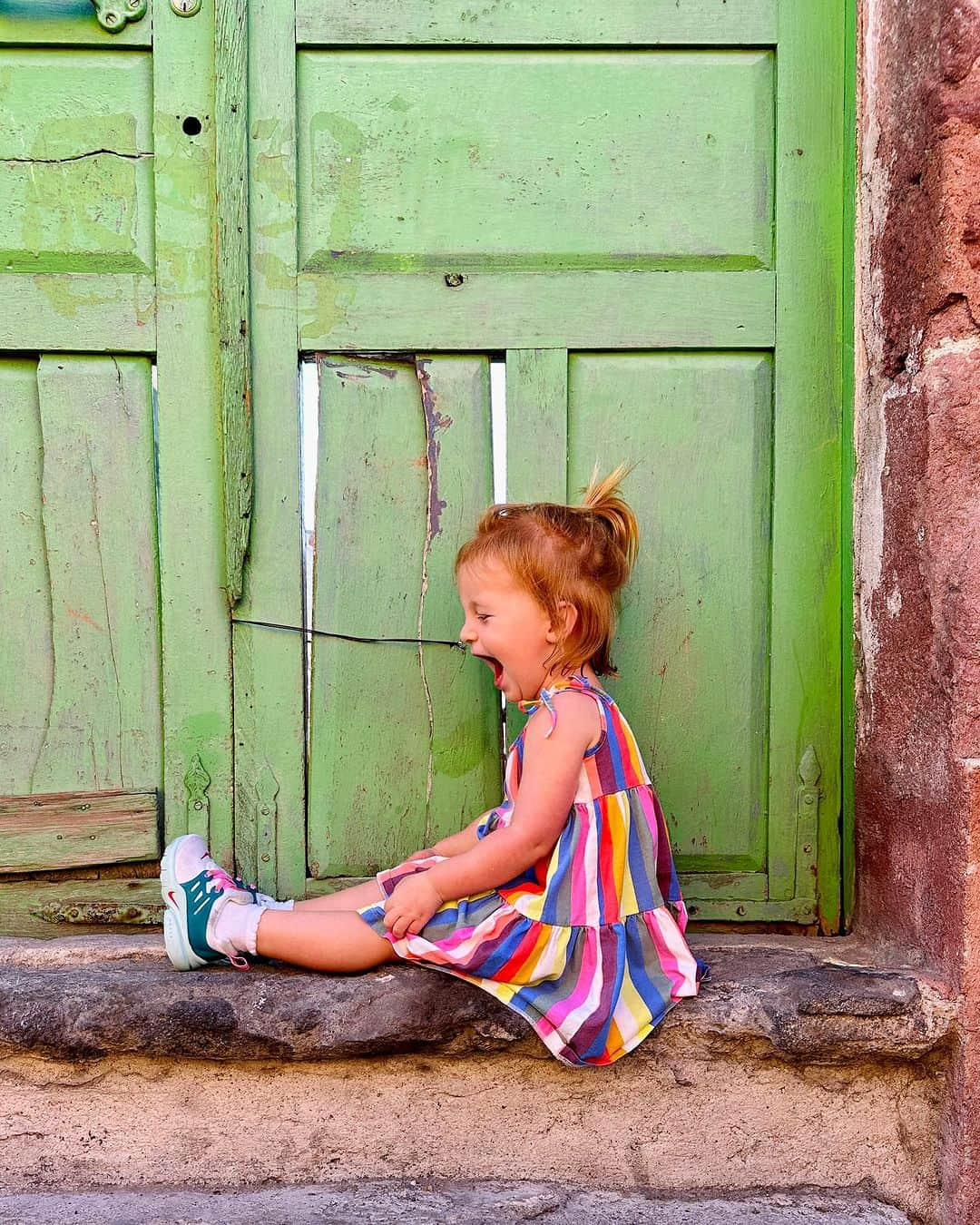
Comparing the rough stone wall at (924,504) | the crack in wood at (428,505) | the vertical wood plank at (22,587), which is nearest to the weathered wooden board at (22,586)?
the vertical wood plank at (22,587)

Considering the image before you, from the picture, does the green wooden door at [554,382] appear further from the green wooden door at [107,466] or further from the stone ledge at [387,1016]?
the stone ledge at [387,1016]

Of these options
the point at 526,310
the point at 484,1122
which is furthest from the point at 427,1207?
the point at 526,310

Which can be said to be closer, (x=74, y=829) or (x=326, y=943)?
(x=326, y=943)

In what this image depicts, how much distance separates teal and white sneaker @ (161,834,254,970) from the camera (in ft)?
6.42

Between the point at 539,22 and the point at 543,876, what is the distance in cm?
160

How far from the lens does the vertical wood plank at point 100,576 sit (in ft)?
7.18

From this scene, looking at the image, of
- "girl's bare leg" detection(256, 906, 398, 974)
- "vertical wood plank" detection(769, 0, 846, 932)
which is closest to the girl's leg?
"girl's bare leg" detection(256, 906, 398, 974)

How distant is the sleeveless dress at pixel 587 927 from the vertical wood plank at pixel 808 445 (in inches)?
14.1

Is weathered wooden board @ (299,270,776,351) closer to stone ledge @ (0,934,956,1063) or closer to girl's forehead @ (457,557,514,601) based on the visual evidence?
girl's forehead @ (457,557,514,601)

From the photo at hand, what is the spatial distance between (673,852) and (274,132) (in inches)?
62.4

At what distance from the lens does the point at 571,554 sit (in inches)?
80.0

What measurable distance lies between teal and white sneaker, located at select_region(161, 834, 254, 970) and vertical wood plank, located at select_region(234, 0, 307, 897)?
6.7 inches

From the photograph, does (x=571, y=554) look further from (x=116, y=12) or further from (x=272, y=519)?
(x=116, y=12)

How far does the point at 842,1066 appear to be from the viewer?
75.6 inches
